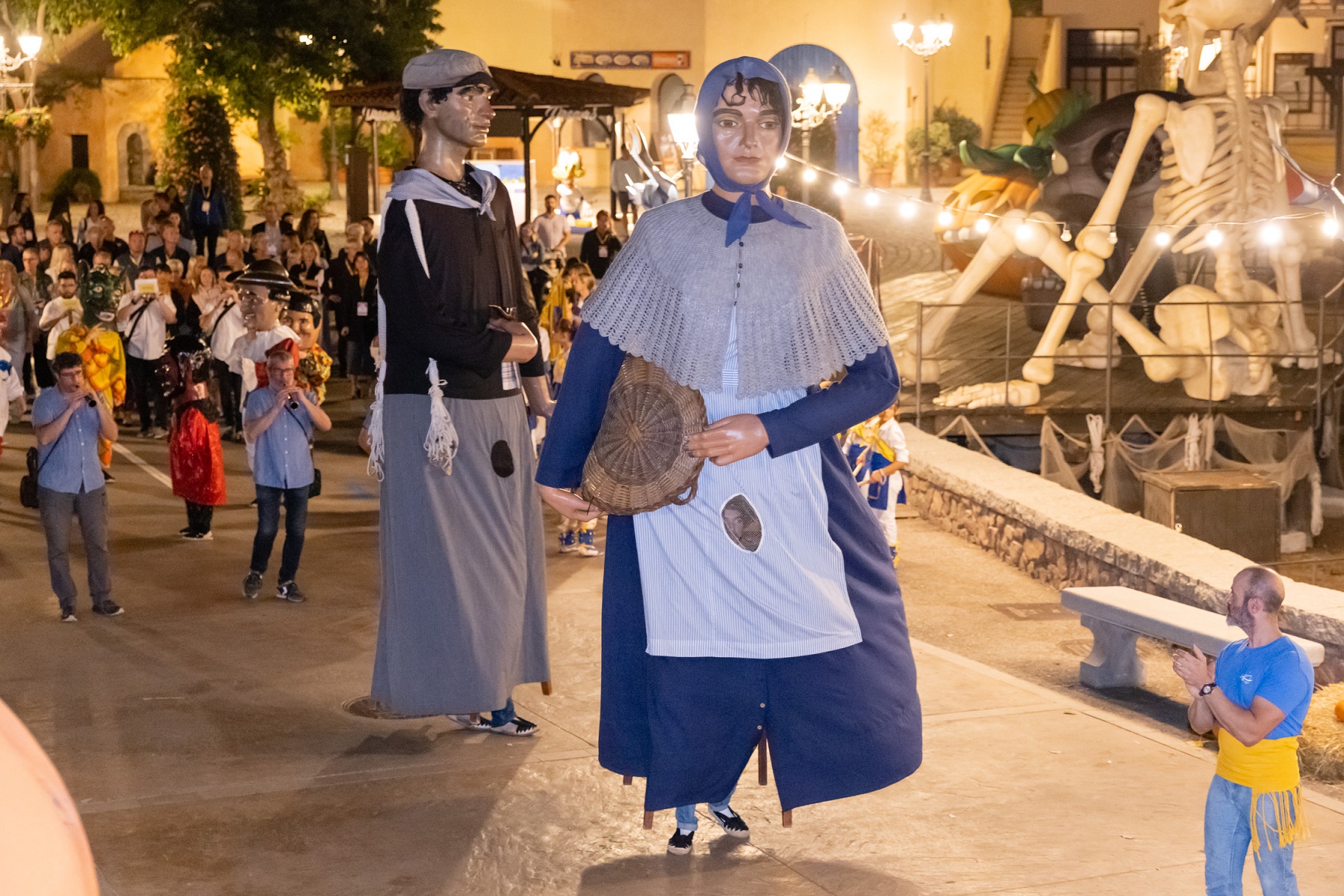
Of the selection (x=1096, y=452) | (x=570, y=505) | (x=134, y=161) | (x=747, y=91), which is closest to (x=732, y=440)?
(x=570, y=505)

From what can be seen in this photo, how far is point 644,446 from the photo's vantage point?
414 centimetres

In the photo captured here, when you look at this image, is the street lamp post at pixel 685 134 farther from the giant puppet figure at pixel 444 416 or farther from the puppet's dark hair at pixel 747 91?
the puppet's dark hair at pixel 747 91

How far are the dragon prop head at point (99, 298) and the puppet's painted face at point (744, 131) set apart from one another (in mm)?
8389

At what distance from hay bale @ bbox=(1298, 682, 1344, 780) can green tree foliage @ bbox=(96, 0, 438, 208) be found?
2441cm

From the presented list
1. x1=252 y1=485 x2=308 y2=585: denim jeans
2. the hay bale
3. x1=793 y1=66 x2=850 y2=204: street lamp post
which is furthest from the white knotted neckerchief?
x1=793 y1=66 x2=850 y2=204: street lamp post

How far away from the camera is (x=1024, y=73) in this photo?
129ft

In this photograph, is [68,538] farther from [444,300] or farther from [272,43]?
[272,43]

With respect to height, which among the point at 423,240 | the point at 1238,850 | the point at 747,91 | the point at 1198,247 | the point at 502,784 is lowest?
the point at 502,784

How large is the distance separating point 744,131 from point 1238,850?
80.5 inches

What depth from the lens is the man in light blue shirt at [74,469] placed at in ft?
24.9

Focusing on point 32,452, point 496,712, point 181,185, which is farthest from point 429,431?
point 181,185

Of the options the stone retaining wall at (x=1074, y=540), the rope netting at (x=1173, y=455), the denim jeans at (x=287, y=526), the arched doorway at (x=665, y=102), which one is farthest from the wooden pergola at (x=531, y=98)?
the arched doorway at (x=665, y=102)

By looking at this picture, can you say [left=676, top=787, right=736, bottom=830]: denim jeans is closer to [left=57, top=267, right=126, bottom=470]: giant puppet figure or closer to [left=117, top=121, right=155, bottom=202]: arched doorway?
[left=57, top=267, right=126, bottom=470]: giant puppet figure

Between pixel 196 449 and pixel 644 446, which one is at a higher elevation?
pixel 644 446
